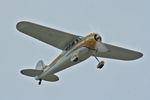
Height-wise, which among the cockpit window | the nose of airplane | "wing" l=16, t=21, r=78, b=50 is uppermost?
"wing" l=16, t=21, r=78, b=50

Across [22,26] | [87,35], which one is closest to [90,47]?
[87,35]

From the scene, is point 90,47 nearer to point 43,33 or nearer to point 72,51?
point 72,51

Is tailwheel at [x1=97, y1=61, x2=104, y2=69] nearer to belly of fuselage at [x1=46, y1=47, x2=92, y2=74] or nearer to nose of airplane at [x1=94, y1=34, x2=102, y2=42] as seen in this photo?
belly of fuselage at [x1=46, y1=47, x2=92, y2=74]

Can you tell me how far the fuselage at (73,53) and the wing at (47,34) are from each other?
562 mm

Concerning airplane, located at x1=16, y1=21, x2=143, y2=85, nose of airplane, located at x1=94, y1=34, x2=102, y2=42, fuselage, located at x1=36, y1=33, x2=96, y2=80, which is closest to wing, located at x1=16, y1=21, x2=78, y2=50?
airplane, located at x1=16, y1=21, x2=143, y2=85

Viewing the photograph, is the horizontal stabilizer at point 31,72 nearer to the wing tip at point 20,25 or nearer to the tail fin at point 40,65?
the tail fin at point 40,65

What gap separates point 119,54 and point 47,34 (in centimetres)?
604

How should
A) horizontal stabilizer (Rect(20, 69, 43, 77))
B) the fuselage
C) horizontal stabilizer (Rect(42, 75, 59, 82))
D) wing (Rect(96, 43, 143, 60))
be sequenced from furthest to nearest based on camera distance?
horizontal stabilizer (Rect(42, 75, 59, 82)) → horizontal stabilizer (Rect(20, 69, 43, 77)) → wing (Rect(96, 43, 143, 60)) → the fuselage

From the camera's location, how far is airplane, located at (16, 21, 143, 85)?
27.4m

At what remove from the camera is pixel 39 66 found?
33875 millimetres

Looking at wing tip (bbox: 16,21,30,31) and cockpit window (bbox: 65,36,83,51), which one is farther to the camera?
cockpit window (bbox: 65,36,83,51)

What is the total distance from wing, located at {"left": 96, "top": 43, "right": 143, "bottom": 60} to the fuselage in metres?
2.63

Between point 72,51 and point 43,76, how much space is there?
4124mm

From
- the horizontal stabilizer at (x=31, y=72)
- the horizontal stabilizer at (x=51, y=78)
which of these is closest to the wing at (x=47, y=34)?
the horizontal stabilizer at (x=31, y=72)
